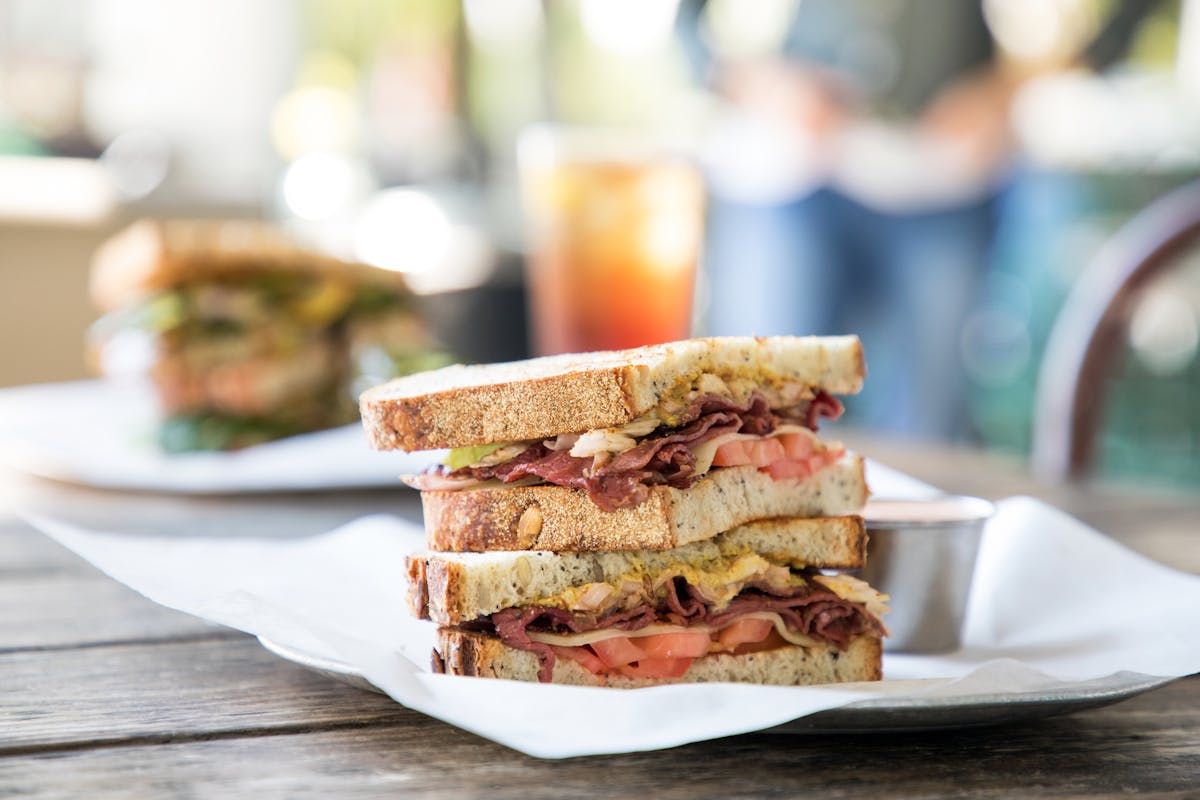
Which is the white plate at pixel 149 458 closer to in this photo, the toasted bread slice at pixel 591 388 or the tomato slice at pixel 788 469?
the toasted bread slice at pixel 591 388

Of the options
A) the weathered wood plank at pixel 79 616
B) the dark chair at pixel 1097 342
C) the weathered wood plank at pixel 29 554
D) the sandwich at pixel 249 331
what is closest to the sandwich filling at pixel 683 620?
the weathered wood plank at pixel 79 616

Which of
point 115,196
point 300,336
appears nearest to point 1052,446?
point 300,336

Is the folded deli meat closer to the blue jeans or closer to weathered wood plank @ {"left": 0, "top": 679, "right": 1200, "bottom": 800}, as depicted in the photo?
weathered wood plank @ {"left": 0, "top": 679, "right": 1200, "bottom": 800}

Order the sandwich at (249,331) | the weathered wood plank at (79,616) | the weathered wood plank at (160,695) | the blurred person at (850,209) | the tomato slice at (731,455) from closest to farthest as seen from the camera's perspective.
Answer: the weathered wood plank at (160,695)
the tomato slice at (731,455)
the weathered wood plank at (79,616)
the sandwich at (249,331)
the blurred person at (850,209)

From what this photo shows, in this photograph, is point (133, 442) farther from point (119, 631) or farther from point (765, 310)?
point (765, 310)

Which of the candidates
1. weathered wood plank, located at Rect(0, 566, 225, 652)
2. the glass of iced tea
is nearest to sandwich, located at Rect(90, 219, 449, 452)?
the glass of iced tea

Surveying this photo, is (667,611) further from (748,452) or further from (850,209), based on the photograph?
(850,209)
